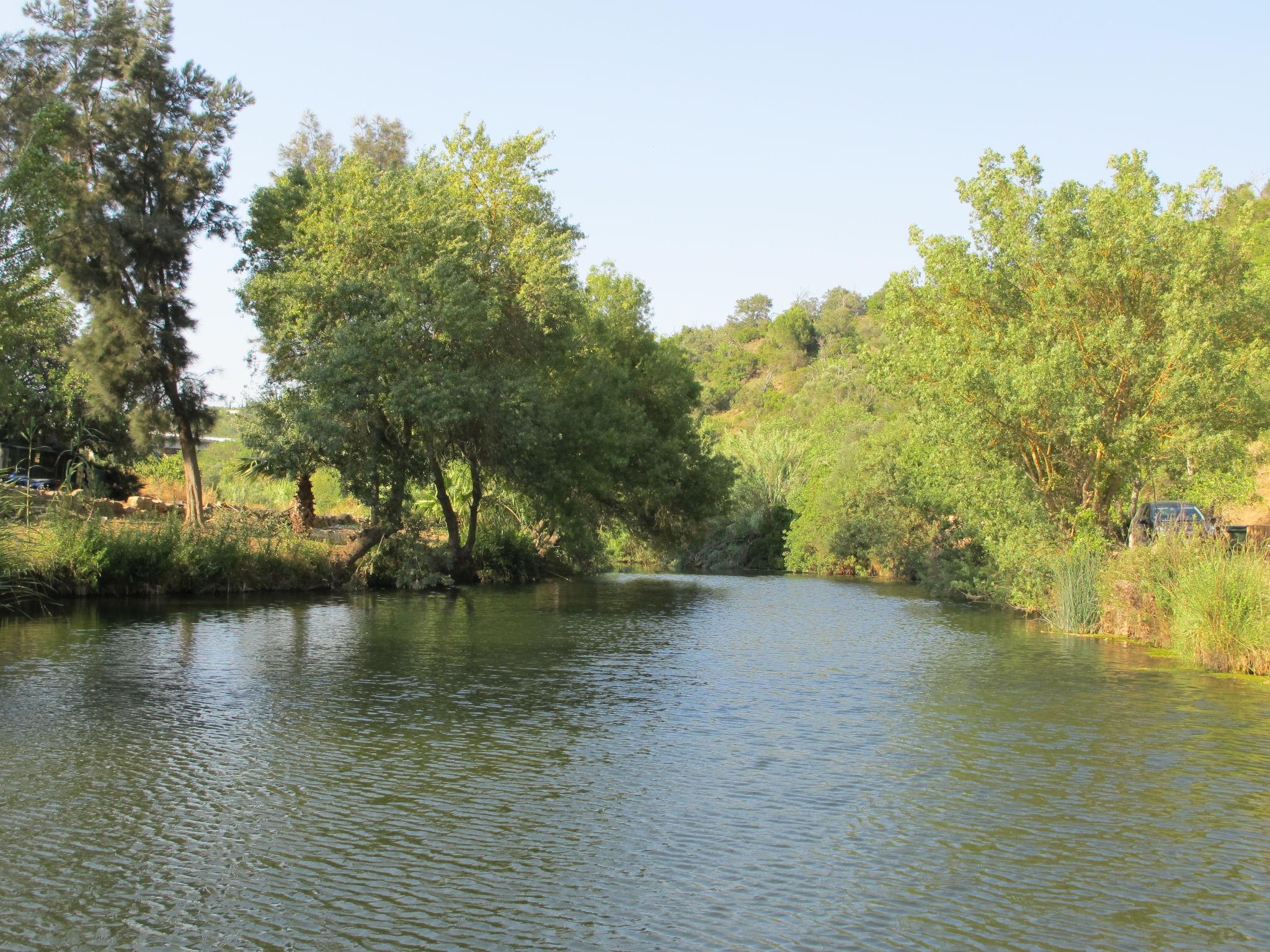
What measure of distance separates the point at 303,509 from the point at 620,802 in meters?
27.7

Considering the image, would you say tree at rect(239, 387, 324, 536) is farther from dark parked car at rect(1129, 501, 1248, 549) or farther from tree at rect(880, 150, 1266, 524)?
dark parked car at rect(1129, 501, 1248, 549)

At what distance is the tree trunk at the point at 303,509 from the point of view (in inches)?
1340

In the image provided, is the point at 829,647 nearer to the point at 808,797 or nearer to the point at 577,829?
the point at 808,797

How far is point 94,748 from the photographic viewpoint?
11.0 metres

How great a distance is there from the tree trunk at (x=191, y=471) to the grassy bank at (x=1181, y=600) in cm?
2440

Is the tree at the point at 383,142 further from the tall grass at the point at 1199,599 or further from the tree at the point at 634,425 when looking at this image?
the tall grass at the point at 1199,599

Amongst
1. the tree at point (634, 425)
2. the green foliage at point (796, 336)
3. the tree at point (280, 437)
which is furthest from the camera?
the green foliage at point (796, 336)

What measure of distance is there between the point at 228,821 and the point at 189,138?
99.5 ft

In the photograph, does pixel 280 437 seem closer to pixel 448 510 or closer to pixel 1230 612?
pixel 448 510

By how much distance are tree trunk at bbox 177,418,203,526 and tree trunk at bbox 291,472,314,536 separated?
2.71 meters

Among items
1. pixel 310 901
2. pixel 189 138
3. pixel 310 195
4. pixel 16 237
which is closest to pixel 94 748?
pixel 310 901

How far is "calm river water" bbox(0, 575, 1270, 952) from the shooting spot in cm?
690

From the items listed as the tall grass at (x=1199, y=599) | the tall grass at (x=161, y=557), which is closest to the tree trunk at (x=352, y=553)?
the tall grass at (x=161, y=557)

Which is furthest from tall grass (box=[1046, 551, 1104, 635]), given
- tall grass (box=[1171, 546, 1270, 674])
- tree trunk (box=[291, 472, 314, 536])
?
tree trunk (box=[291, 472, 314, 536])
